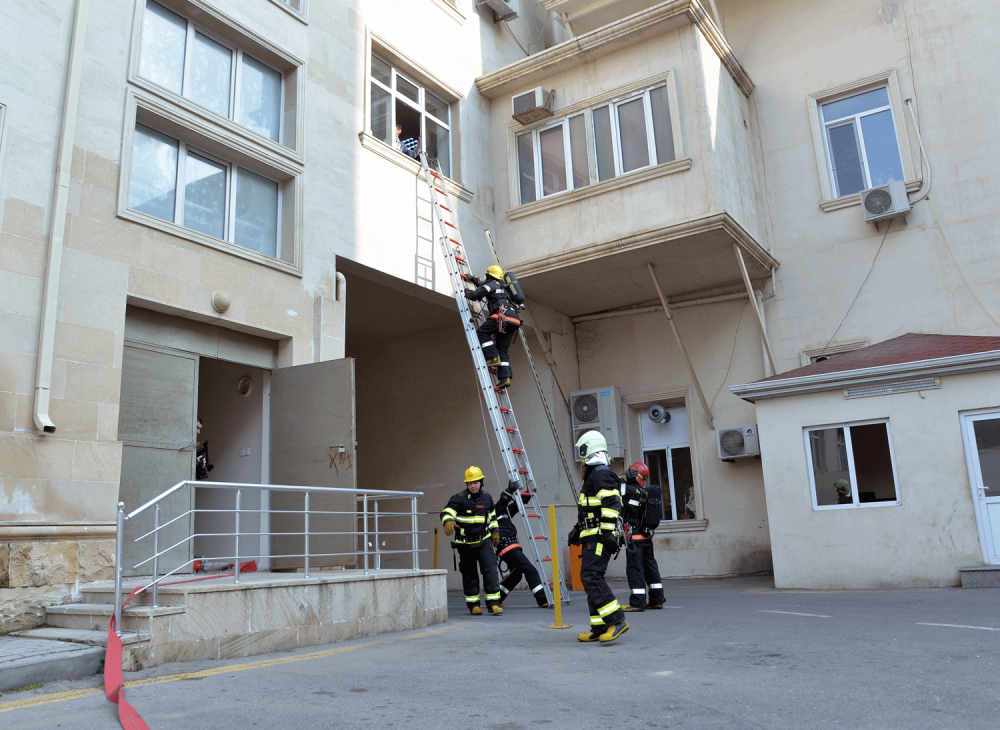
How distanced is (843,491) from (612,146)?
7030 millimetres

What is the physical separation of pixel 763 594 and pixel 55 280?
948 cm

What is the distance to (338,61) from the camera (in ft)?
40.9

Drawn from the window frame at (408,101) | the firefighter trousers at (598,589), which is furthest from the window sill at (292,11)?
the firefighter trousers at (598,589)

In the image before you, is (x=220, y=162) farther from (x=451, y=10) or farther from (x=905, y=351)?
(x=905, y=351)

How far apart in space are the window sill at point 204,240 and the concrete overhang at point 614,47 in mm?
6705

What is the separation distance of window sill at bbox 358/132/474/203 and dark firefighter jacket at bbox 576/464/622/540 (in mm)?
7578

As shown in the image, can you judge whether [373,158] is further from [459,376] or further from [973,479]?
[973,479]

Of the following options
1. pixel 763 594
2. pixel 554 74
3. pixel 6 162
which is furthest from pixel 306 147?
pixel 763 594

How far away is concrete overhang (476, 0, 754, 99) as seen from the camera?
13602 mm

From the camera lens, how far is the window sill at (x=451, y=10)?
49.3 ft

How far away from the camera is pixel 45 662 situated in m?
5.62

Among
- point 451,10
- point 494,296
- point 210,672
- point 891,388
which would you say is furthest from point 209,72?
point 891,388

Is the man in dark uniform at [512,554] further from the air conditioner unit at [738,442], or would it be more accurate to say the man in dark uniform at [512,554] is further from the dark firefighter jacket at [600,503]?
the air conditioner unit at [738,442]

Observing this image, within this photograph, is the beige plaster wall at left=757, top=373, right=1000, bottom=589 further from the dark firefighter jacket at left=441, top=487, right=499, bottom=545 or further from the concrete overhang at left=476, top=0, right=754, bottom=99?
the concrete overhang at left=476, top=0, right=754, bottom=99
